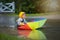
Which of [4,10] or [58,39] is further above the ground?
[58,39]

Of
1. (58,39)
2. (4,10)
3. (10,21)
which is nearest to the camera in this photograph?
(58,39)

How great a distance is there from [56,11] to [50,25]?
7650 millimetres

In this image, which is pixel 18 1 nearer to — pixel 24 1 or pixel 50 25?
pixel 24 1

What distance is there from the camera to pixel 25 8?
23250 millimetres

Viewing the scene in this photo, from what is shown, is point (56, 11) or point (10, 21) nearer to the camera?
point (10, 21)

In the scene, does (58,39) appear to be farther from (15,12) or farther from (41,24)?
(15,12)

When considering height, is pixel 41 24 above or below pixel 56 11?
above

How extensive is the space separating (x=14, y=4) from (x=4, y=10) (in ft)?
3.37

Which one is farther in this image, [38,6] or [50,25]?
[38,6]

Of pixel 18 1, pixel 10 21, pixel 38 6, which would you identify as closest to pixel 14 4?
pixel 18 1

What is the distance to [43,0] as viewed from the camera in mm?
24141

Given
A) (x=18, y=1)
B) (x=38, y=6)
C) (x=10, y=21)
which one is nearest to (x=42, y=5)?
→ (x=38, y=6)

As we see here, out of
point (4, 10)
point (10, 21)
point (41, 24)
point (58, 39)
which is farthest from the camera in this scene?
point (4, 10)

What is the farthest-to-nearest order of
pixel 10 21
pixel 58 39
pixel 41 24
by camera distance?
pixel 10 21 < pixel 41 24 < pixel 58 39
